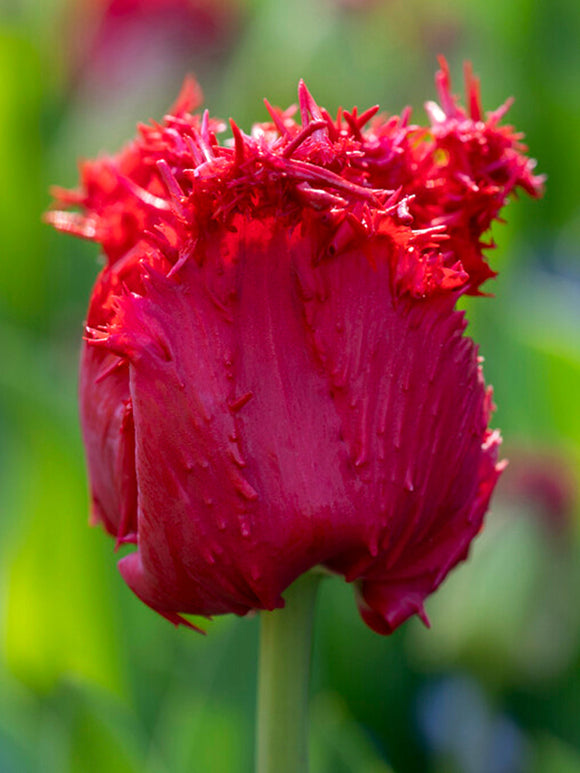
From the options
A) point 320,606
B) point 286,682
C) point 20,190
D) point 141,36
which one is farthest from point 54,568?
point 141,36

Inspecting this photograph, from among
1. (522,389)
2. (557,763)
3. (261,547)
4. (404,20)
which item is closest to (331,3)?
(404,20)

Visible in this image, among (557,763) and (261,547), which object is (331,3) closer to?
(557,763)

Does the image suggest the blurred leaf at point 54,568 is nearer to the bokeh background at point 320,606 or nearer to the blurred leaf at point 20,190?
the bokeh background at point 320,606

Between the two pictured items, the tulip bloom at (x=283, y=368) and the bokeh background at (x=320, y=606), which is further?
the bokeh background at (x=320, y=606)

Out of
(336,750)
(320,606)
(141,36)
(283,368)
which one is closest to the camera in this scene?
(283,368)

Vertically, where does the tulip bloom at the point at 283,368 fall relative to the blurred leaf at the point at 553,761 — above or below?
above

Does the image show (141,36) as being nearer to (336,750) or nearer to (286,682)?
(336,750)

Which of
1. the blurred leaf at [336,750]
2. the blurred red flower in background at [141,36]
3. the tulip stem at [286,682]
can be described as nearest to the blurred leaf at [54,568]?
the blurred leaf at [336,750]
